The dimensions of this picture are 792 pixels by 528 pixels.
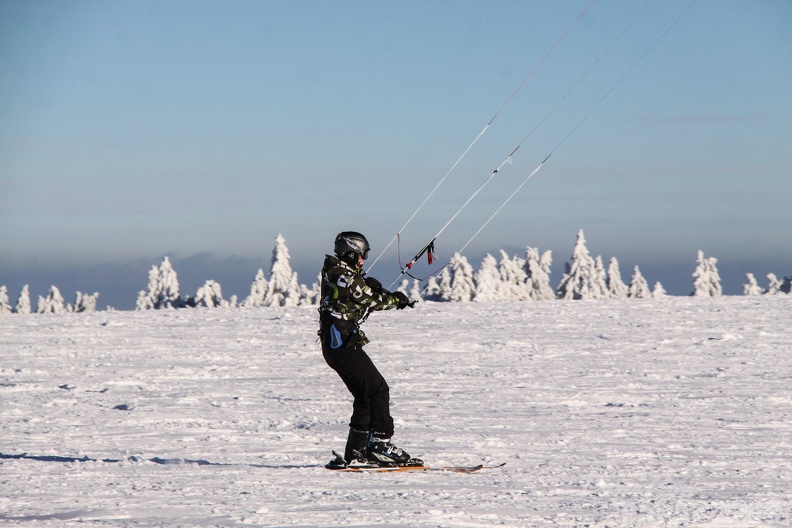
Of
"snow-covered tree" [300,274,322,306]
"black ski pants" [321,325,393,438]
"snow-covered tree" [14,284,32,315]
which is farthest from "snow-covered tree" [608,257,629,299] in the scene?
"black ski pants" [321,325,393,438]

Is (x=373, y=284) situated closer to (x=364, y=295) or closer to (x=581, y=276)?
(x=364, y=295)

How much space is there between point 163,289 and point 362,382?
69075 mm

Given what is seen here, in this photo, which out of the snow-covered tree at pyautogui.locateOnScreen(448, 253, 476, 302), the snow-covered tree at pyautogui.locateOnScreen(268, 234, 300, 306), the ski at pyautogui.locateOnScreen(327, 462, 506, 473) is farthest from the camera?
the snow-covered tree at pyautogui.locateOnScreen(448, 253, 476, 302)

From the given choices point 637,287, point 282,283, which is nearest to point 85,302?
point 282,283

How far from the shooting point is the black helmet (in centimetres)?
814

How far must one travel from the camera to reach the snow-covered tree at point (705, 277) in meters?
75.2

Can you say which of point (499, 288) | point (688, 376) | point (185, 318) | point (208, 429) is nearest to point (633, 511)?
point (208, 429)

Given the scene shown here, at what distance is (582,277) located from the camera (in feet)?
254

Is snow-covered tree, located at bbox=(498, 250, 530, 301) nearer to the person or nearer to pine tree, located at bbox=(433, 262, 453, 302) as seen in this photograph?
pine tree, located at bbox=(433, 262, 453, 302)

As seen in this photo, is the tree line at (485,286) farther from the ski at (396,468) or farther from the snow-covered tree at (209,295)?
the ski at (396,468)

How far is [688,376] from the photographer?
45.8 ft

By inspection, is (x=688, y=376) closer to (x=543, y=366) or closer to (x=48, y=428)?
(x=543, y=366)

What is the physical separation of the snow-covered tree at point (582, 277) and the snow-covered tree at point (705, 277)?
23.8 ft

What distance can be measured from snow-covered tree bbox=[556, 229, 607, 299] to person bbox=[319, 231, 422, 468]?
69834 millimetres
